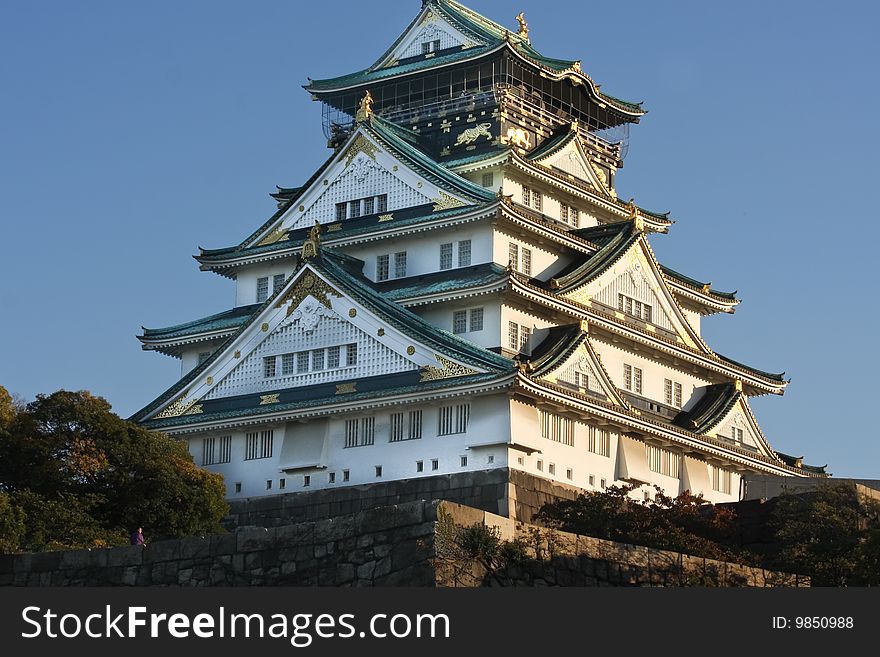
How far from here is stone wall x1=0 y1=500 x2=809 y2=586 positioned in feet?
122

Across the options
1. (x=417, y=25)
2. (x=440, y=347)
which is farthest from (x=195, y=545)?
(x=417, y=25)

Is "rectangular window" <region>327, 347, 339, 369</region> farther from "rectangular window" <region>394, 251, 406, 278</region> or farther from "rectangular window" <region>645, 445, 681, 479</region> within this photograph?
"rectangular window" <region>645, 445, 681, 479</region>

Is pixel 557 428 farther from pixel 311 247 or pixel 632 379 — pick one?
pixel 311 247

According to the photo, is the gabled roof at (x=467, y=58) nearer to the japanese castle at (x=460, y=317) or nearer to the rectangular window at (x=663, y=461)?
the japanese castle at (x=460, y=317)

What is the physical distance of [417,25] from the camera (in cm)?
8288

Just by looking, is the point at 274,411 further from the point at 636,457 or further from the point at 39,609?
the point at 39,609

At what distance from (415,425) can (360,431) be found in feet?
7.52

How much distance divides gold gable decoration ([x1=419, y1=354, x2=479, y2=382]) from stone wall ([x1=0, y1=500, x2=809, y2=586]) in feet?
75.2

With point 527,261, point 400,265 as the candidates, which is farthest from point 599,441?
point 400,265

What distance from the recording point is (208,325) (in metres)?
75.8

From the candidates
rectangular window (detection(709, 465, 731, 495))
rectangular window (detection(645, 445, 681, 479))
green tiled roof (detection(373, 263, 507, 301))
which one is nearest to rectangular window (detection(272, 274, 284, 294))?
green tiled roof (detection(373, 263, 507, 301))

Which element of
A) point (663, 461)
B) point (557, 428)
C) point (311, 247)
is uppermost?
point (311, 247)

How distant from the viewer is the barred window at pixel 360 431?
218 feet

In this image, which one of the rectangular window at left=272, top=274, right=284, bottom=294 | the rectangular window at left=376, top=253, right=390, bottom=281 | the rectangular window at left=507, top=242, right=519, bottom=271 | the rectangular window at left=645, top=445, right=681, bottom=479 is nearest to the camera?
the rectangular window at left=645, top=445, right=681, bottom=479
